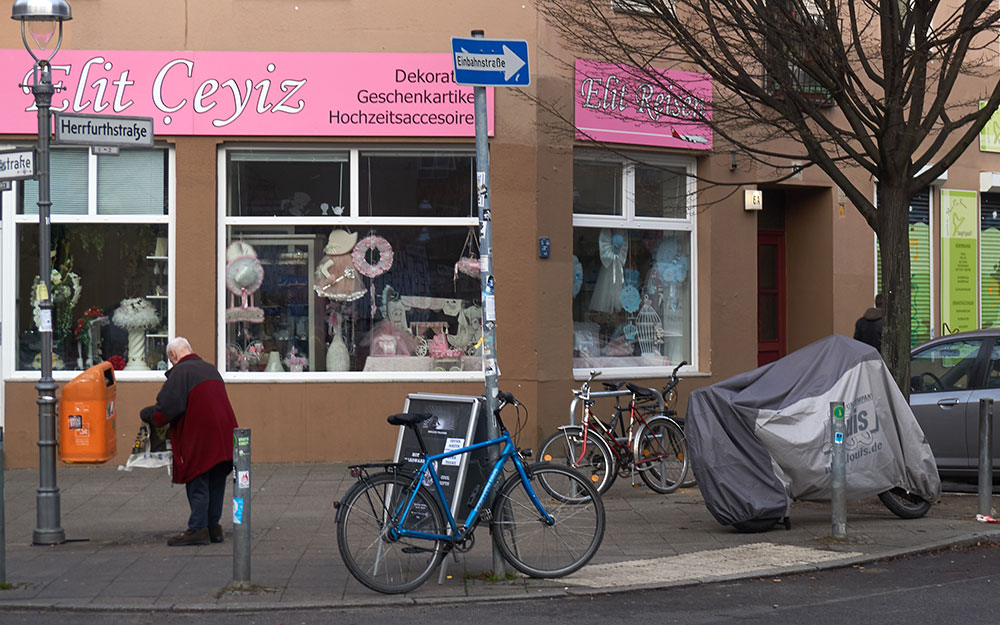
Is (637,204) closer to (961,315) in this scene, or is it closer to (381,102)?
(381,102)

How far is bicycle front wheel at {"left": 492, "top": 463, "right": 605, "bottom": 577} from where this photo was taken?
7434 mm

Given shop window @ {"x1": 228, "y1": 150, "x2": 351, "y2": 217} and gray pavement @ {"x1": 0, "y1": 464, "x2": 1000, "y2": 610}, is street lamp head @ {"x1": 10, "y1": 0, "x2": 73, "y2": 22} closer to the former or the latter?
shop window @ {"x1": 228, "y1": 150, "x2": 351, "y2": 217}

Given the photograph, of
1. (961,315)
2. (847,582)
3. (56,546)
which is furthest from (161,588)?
(961,315)

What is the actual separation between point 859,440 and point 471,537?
11.6 feet

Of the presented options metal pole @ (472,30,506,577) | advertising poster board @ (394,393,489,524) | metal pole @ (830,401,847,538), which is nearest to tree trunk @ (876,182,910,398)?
metal pole @ (830,401,847,538)

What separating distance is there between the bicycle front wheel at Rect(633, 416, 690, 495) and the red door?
17.5 feet

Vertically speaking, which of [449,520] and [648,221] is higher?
[648,221]

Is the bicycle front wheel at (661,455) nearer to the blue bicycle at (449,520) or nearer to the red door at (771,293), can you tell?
the blue bicycle at (449,520)

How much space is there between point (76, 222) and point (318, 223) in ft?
9.02

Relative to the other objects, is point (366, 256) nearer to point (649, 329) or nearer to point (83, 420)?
point (649, 329)

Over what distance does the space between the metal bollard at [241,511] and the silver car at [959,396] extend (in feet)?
22.0

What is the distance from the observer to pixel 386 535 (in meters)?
7.22

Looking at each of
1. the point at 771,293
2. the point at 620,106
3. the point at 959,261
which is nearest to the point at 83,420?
the point at 620,106

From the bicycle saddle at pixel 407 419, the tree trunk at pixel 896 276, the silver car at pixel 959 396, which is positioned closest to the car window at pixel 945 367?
the silver car at pixel 959 396
